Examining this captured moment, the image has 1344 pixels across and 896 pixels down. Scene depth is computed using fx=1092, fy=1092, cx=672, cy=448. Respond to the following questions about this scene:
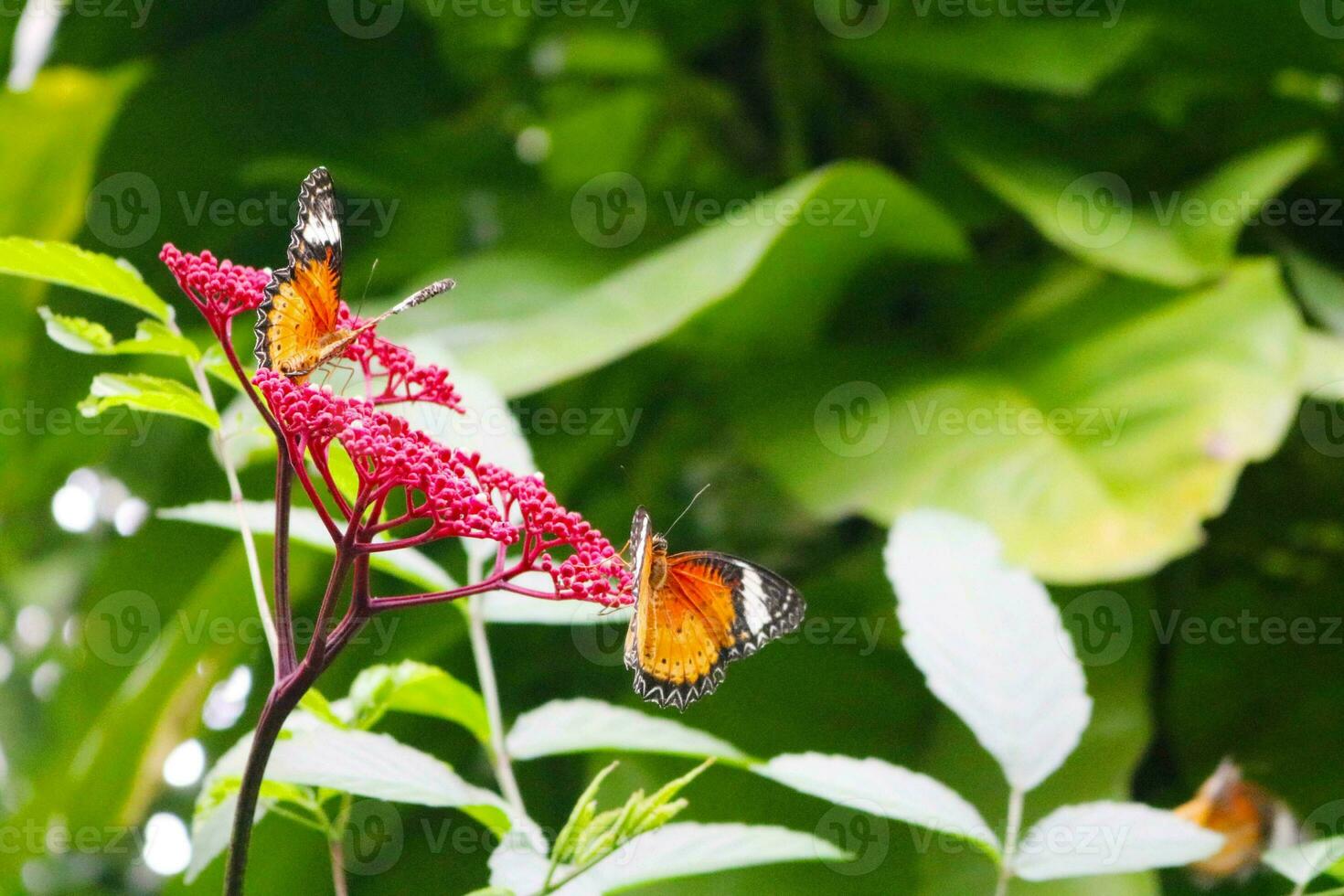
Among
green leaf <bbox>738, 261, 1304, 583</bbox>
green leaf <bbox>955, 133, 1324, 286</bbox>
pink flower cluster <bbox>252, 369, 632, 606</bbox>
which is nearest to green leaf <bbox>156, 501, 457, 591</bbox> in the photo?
pink flower cluster <bbox>252, 369, 632, 606</bbox>

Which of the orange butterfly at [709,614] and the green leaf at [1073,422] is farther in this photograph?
the green leaf at [1073,422]

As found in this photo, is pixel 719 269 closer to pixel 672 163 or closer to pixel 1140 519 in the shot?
pixel 1140 519

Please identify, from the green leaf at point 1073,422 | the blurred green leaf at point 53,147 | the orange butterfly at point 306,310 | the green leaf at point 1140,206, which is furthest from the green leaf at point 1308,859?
the blurred green leaf at point 53,147

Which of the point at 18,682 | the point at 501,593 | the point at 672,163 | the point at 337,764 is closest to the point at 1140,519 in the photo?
the point at 501,593

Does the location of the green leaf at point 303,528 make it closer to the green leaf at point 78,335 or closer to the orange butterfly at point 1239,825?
the green leaf at point 78,335

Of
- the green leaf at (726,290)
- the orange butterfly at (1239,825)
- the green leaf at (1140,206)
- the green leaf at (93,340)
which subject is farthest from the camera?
the green leaf at (1140,206)

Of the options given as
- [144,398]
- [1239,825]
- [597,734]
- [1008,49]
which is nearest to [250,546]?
[144,398]

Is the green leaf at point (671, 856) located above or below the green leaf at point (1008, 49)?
below

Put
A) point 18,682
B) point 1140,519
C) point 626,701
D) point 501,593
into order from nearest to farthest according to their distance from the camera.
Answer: point 501,593, point 1140,519, point 626,701, point 18,682
